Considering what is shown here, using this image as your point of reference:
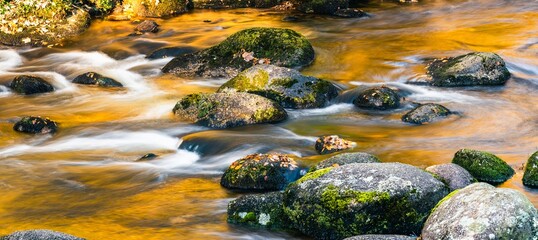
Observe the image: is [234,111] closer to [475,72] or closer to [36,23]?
[475,72]

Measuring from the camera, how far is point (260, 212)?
24.4 ft

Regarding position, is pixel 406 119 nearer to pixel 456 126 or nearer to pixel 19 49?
pixel 456 126

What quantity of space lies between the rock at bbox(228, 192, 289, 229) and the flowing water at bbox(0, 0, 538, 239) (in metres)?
0.14

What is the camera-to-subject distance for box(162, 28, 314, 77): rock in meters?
15.7

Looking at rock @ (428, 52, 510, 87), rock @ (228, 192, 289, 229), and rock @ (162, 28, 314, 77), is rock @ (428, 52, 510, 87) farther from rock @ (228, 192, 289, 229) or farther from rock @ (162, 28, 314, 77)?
rock @ (228, 192, 289, 229)

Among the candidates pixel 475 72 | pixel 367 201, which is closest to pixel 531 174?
pixel 367 201

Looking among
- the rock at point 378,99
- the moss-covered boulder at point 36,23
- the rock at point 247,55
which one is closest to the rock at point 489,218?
the rock at point 378,99

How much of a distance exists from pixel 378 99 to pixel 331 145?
3.03m

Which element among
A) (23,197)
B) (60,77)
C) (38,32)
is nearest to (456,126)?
(23,197)

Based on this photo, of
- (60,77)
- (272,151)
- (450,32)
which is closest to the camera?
(272,151)

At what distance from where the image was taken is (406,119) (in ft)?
39.6

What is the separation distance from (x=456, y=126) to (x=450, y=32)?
733cm

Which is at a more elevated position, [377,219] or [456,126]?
[377,219]

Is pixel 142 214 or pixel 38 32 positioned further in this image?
pixel 38 32
